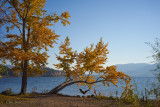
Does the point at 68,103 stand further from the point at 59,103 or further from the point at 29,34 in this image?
the point at 29,34

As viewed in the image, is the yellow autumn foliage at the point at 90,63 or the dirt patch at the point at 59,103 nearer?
the dirt patch at the point at 59,103

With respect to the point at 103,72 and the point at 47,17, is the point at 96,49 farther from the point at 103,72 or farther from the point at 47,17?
the point at 47,17

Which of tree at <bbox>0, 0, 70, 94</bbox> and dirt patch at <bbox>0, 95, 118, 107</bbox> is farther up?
tree at <bbox>0, 0, 70, 94</bbox>

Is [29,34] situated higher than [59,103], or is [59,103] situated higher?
[29,34]

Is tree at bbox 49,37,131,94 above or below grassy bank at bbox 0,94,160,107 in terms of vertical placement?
above

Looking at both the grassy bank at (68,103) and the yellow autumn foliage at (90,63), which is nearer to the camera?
the grassy bank at (68,103)

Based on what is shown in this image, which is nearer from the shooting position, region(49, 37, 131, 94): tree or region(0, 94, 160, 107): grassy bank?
region(0, 94, 160, 107): grassy bank

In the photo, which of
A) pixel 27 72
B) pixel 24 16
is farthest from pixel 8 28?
pixel 27 72

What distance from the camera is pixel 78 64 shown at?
984cm

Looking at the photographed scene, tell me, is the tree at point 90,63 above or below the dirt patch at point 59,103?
above

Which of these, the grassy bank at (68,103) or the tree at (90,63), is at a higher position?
the tree at (90,63)

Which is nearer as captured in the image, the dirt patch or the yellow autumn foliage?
the dirt patch

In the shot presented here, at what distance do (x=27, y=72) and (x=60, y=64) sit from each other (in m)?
3.23

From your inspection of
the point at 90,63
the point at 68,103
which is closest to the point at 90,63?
the point at 90,63
